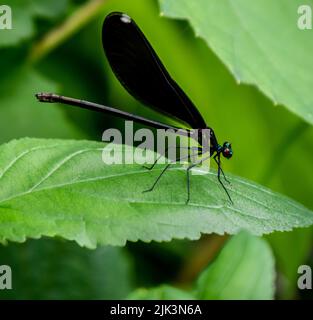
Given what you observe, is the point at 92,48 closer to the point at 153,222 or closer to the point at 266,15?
the point at 266,15

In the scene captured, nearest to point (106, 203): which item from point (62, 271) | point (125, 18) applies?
point (125, 18)

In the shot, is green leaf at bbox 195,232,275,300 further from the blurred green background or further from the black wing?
the blurred green background

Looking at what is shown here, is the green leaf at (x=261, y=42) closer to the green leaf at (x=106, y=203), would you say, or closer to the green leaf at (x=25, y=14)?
the green leaf at (x=106, y=203)

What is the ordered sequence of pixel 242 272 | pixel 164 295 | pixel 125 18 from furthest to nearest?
pixel 125 18, pixel 164 295, pixel 242 272

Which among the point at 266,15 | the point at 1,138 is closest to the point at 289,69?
the point at 266,15

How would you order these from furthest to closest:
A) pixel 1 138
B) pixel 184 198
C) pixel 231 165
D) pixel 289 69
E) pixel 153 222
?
pixel 231 165
pixel 1 138
pixel 289 69
pixel 184 198
pixel 153 222

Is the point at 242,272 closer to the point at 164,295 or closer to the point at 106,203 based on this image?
the point at 164,295
